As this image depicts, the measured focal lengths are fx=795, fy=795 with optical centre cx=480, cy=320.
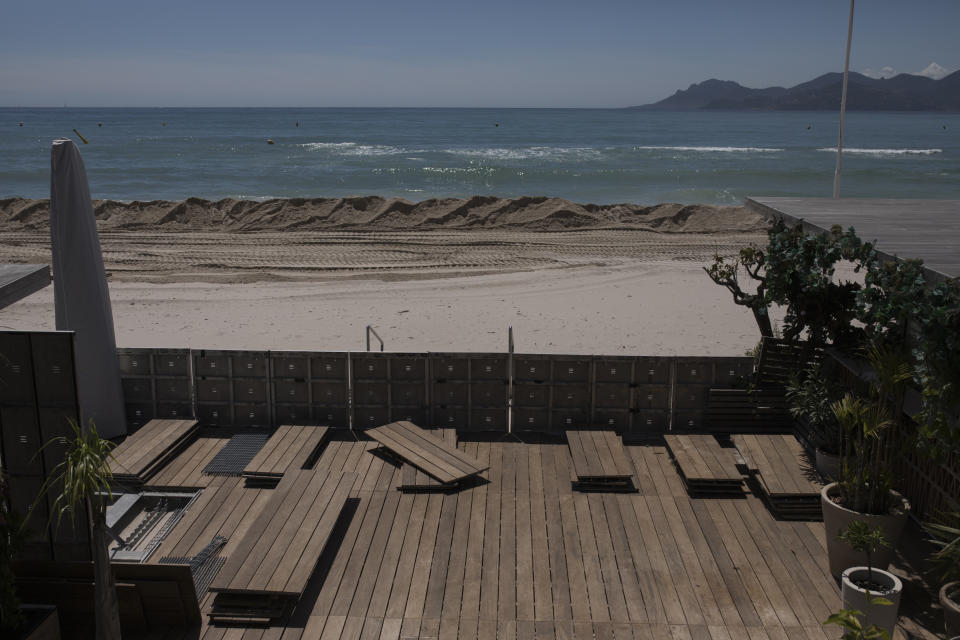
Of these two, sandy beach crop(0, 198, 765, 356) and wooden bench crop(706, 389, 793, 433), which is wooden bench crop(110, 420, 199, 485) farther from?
wooden bench crop(706, 389, 793, 433)

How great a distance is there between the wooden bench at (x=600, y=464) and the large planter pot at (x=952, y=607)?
3.17m

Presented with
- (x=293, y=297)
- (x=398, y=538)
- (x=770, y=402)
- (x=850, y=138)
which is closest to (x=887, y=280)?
(x=770, y=402)

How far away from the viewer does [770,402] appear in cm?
956

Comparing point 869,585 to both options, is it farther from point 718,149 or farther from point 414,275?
point 718,149

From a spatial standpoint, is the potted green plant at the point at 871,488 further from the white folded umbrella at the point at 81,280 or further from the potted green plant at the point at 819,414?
the white folded umbrella at the point at 81,280

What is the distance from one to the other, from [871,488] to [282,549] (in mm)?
4964

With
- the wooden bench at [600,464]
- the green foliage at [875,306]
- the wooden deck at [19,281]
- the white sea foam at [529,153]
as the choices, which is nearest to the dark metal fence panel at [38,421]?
the wooden deck at [19,281]

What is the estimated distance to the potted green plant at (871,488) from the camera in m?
6.53

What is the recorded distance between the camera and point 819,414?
27.6 feet

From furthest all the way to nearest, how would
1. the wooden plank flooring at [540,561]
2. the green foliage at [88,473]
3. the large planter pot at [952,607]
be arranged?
the wooden plank flooring at [540,561]
the large planter pot at [952,607]
the green foliage at [88,473]

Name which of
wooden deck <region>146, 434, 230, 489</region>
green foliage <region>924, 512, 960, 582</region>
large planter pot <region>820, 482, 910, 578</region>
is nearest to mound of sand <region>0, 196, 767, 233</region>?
wooden deck <region>146, 434, 230, 489</region>

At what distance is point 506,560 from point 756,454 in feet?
10.9

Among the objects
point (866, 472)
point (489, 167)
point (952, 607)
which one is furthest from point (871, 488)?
point (489, 167)

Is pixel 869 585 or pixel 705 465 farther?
pixel 705 465
